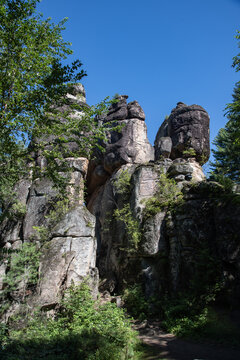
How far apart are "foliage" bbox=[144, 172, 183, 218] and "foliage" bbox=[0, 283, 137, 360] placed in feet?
20.6

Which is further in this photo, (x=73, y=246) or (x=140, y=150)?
(x=140, y=150)

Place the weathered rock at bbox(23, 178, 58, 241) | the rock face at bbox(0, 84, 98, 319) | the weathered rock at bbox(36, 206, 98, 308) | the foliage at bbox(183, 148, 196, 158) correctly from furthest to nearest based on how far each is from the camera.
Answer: the foliage at bbox(183, 148, 196, 158) < the weathered rock at bbox(23, 178, 58, 241) < the weathered rock at bbox(36, 206, 98, 308) < the rock face at bbox(0, 84, 98, 319)

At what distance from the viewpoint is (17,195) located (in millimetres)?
17516

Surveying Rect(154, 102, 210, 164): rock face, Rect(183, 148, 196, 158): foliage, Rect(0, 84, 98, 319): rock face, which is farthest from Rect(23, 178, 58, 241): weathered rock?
Rect(183, 148, 196, 158): foliage

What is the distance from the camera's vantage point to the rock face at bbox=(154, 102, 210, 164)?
2050 cm

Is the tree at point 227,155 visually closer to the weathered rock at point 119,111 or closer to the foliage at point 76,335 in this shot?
the weathered rock at point 119,111

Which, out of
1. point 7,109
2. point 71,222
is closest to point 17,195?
point 71,222

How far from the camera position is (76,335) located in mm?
6766

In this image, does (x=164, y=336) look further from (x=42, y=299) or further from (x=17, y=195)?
(x=17, y=195)

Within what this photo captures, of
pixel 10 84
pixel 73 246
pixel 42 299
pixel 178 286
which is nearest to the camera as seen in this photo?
pixel 10 84

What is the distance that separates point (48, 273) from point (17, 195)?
9.39 metres

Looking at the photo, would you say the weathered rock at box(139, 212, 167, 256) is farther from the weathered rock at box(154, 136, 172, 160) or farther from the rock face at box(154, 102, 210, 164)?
the rock face at box(154, 102, 210, 164)

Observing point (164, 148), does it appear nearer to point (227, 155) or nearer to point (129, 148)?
point (129, 148)

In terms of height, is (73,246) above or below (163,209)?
below
